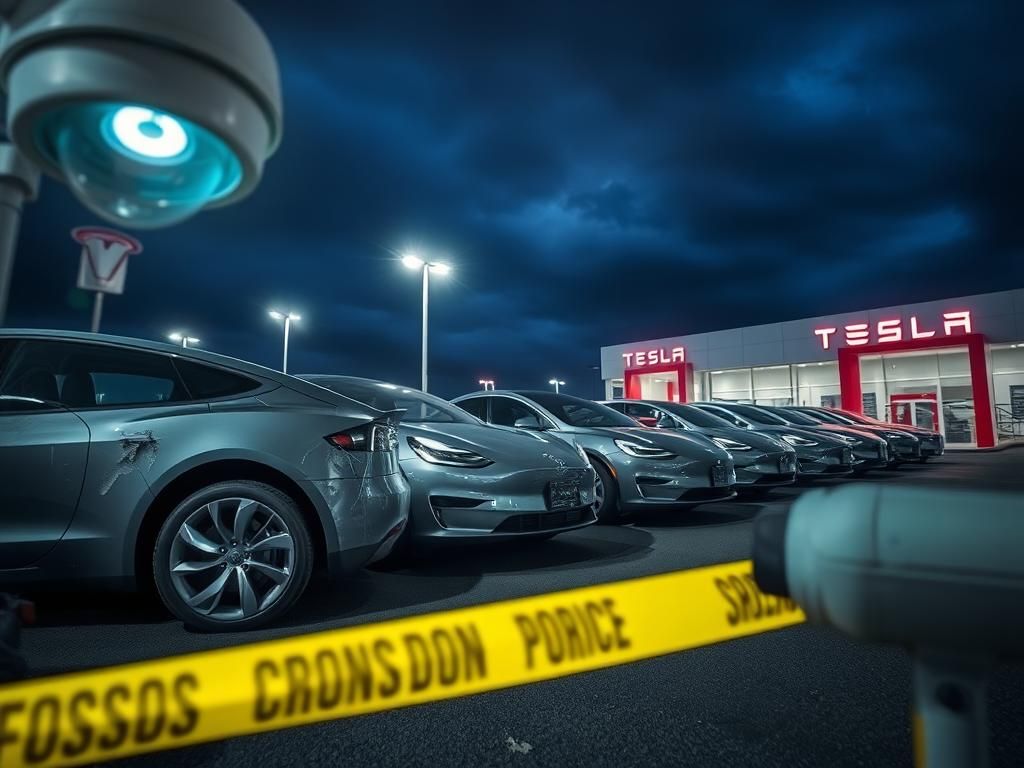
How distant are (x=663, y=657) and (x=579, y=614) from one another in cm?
126

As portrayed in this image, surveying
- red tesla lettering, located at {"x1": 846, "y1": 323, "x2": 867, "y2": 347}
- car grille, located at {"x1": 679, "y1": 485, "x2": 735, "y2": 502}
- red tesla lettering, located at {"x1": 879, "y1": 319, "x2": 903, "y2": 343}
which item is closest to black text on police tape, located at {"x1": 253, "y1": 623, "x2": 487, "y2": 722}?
car grille, located at {"x1": 679, "y1": 485, "x2": 735, "y2": 502}

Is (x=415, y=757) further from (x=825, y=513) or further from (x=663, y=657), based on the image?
(x=825, y=513)

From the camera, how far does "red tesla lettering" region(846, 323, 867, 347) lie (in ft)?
79.3

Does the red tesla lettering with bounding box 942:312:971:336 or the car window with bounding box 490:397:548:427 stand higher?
the red tesla lettering with bounding box 942:312:971:336

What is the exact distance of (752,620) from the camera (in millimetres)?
1500

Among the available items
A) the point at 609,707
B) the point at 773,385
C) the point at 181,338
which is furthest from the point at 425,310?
the point at 773,385

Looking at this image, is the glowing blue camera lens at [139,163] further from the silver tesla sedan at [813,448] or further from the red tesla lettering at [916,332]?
the red tesla lettering at [916,332]

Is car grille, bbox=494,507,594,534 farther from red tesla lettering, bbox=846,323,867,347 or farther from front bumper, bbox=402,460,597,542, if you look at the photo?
red tesla lettering, bbox=846,323,867,347

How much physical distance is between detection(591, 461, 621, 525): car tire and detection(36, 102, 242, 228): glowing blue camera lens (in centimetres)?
500

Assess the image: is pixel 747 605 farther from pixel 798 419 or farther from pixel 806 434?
pixel 798 419

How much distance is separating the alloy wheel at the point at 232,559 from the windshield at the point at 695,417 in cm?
634

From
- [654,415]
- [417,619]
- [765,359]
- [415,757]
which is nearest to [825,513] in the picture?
[417,619]

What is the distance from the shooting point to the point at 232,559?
2.79 meters

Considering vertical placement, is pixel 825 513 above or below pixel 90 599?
above
